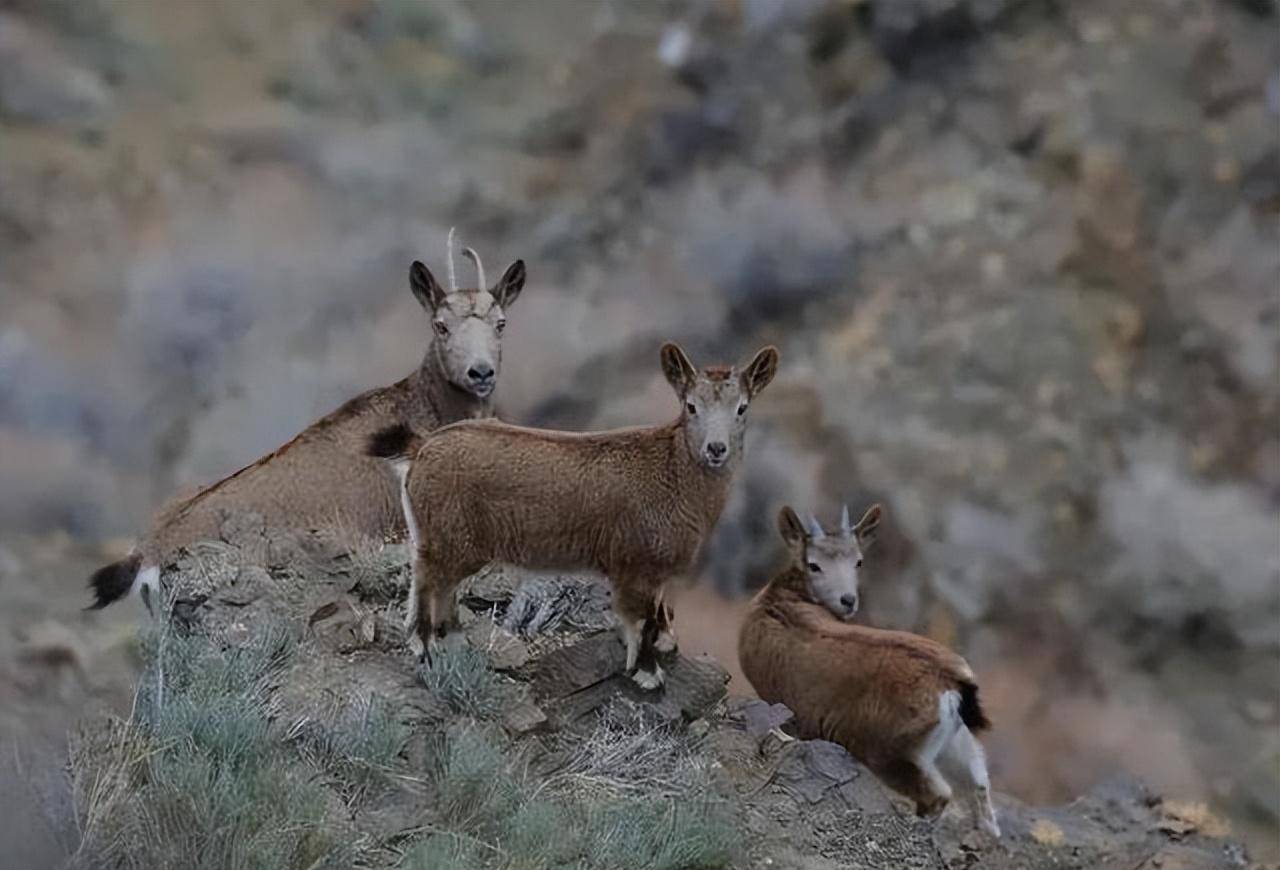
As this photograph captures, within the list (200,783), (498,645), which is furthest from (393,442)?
(200,783)

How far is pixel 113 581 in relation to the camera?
213 inches

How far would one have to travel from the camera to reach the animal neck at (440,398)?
5.56 meters

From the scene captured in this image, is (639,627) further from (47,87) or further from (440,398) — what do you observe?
(47,87)

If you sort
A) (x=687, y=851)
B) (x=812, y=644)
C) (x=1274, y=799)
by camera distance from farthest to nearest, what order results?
(x=1274, y=799), (x=812, y=644), (x=687, y=851)

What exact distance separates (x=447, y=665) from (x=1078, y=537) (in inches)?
93.4

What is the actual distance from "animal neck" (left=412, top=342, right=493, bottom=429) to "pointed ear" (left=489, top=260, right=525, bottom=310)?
0.27m

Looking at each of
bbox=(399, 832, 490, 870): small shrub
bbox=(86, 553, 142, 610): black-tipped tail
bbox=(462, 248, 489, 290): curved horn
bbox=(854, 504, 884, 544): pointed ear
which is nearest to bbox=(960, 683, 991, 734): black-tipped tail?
bbox=(854, 504, 884, 544): pointed ear

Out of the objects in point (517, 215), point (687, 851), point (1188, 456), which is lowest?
point (687, 851)

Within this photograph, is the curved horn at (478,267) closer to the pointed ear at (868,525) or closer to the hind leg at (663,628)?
the hind leg at (663,628)

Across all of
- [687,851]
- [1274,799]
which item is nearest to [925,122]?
[1274,799]

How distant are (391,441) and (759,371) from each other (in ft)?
4.73

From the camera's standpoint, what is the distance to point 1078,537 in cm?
585

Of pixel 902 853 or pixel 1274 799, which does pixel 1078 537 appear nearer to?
pixel 1274 799

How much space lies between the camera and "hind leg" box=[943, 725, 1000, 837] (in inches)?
196
